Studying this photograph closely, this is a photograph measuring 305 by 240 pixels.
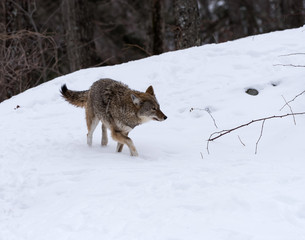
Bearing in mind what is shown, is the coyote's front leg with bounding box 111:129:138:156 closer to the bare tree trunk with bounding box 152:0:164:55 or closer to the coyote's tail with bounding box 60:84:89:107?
the coyote's tail with bounding box 60:84:89:107

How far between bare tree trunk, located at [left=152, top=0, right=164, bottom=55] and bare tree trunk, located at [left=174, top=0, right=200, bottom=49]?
2.19m

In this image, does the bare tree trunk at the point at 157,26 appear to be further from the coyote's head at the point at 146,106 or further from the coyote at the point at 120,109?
the coyote's head at the point at 146,106

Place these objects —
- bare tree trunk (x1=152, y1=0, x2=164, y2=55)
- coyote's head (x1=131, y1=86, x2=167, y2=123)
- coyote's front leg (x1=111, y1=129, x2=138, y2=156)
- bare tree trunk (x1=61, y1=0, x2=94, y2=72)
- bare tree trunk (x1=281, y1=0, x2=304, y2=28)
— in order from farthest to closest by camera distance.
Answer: bare tree trunk (x1=281, y1=0, x2=304, y2=28), bare tree trunk (x1=152, y1=0, x2=164, y2=55), bare tree trunk (x1=61, y1=0, x2=94, y2=72), coyote's head (x1=131, y1=86, x2=167, y2=123), coyote's front leg (x1=111, y1=129, x2=138, y2=156)

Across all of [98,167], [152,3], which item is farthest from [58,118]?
[152,3]

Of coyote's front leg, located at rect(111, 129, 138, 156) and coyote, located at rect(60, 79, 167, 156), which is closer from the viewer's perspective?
coyote's front leg, located at rect(111, 129, 138, 156)

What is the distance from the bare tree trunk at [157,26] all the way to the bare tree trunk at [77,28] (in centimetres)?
243

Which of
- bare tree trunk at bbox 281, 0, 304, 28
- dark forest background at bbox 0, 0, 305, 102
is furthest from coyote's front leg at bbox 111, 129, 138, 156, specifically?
bare tree trunk at bbox 281, 0, 304, 28

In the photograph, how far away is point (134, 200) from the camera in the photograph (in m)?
4.91

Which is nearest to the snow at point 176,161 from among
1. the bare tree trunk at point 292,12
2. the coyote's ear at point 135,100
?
the coyote's ear at point 135,100

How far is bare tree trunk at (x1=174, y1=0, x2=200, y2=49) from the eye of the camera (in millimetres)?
12712

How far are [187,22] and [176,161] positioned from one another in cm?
741

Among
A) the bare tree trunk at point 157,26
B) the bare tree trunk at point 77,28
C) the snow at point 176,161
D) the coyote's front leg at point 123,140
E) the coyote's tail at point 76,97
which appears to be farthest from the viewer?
the bare tree trunk at point 157,26

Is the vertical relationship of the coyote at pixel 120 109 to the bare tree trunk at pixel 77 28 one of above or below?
below

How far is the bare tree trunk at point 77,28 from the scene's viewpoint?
1453cm
